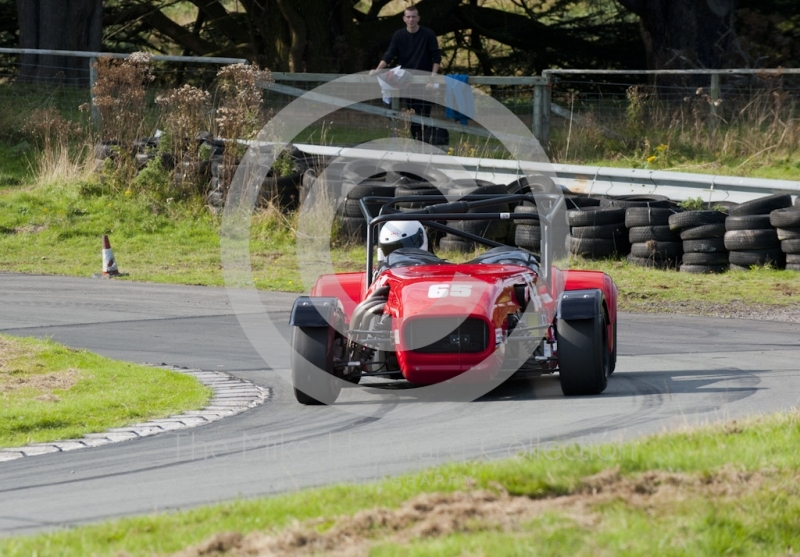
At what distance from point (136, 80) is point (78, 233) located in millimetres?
3203

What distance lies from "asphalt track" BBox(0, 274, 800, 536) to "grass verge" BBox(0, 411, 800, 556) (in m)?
0.28

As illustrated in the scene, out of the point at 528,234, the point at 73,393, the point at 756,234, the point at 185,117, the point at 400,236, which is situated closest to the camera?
the point at 73,393

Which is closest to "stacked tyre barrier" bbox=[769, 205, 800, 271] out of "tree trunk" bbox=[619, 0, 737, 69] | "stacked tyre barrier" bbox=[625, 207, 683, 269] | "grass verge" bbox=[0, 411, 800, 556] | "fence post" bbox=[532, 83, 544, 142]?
"stacked tyre barrier" bbox=[625, 207, 683, 269]

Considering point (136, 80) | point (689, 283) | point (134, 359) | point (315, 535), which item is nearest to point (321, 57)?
point (136, 80)

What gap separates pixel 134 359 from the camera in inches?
373

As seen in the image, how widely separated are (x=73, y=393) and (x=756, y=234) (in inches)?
320

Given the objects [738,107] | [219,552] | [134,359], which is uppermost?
[738,107]

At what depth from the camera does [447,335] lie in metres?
7.49

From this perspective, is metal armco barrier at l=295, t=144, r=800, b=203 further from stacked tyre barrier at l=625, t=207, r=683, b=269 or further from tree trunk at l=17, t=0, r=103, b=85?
tree trunk at l=17, t=0, r=103, b=85

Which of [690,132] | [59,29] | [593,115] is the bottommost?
[690,132]

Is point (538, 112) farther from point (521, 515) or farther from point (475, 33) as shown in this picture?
point (521, 515)

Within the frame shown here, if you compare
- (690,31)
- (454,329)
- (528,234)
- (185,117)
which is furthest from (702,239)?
(690,31)

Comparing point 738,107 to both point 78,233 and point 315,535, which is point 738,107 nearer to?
point 78,233

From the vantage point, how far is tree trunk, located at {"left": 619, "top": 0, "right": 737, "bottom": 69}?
2352 centimetres
